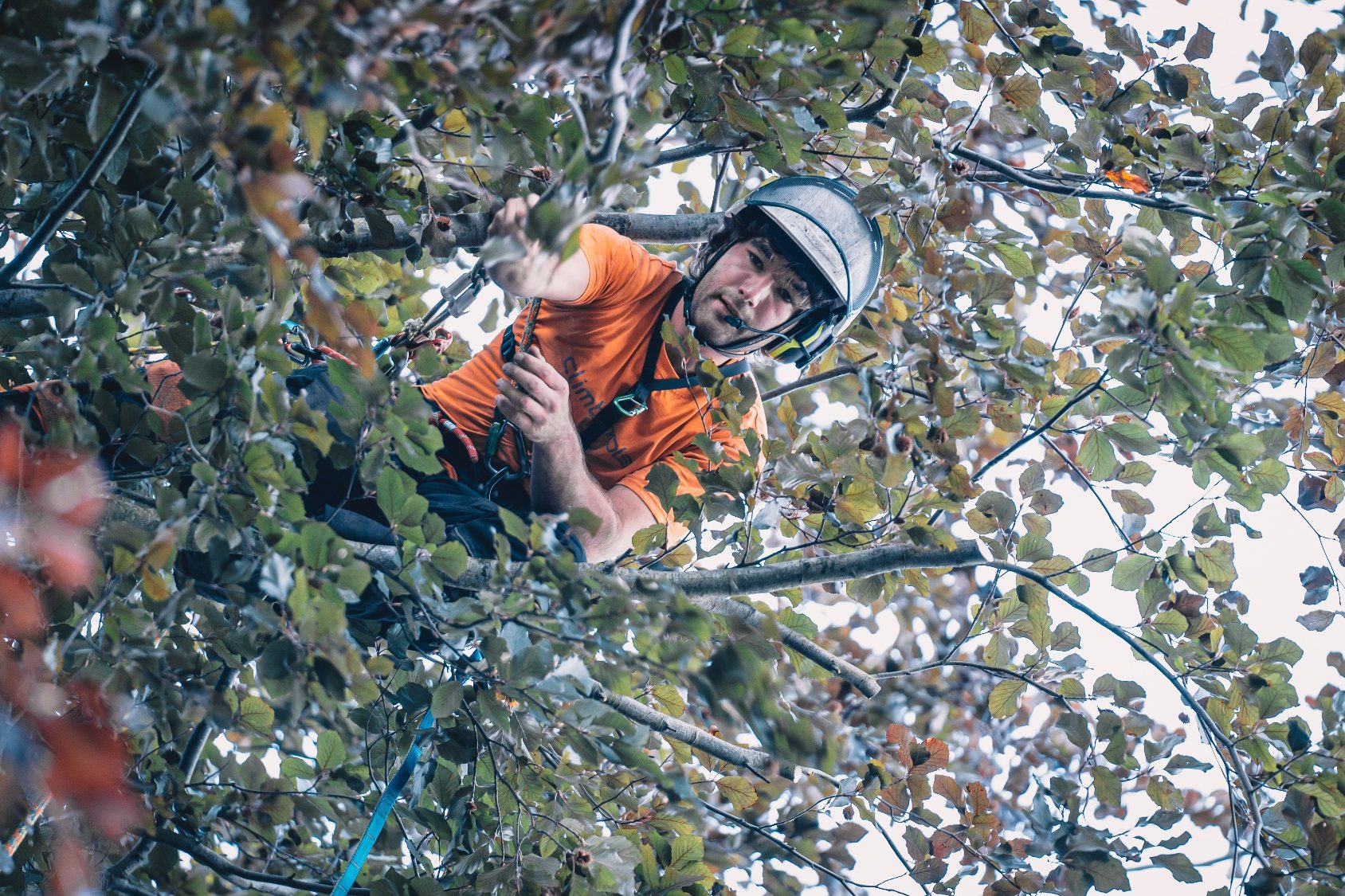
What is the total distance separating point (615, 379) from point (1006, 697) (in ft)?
4.81

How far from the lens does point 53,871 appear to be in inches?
80.4

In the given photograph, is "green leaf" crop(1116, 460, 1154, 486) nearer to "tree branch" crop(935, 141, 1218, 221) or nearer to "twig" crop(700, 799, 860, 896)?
"tree branch" crop(935, 141, 1218, 221)

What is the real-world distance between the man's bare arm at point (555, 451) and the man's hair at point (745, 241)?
2.68ft

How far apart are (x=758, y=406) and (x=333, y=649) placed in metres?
1.80

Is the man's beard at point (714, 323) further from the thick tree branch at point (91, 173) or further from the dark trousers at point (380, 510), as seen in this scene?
the thick tree branch at point (91, 173)

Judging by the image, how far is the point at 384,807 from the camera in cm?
226

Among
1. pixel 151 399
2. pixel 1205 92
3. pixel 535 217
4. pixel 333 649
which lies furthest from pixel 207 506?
pixel 1205 92

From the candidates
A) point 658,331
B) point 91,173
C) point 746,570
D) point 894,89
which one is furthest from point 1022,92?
point 91,173

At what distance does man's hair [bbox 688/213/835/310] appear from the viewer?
10.2 ft

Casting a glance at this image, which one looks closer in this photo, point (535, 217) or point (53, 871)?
point (535, 217)

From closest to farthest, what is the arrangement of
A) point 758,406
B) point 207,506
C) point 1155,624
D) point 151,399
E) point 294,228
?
point 294,228 → point 207,506 → point 151,399 → point 1155,624 → point 758,406

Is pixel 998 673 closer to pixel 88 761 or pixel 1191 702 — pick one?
pixel 1191 702

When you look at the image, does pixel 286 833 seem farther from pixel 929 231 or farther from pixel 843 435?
pixel 929 231

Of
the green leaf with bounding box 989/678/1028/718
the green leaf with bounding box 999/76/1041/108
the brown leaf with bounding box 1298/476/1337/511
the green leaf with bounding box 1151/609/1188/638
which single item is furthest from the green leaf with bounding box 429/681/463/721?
the brown leaf with bounding box 1298/476/1337/511
